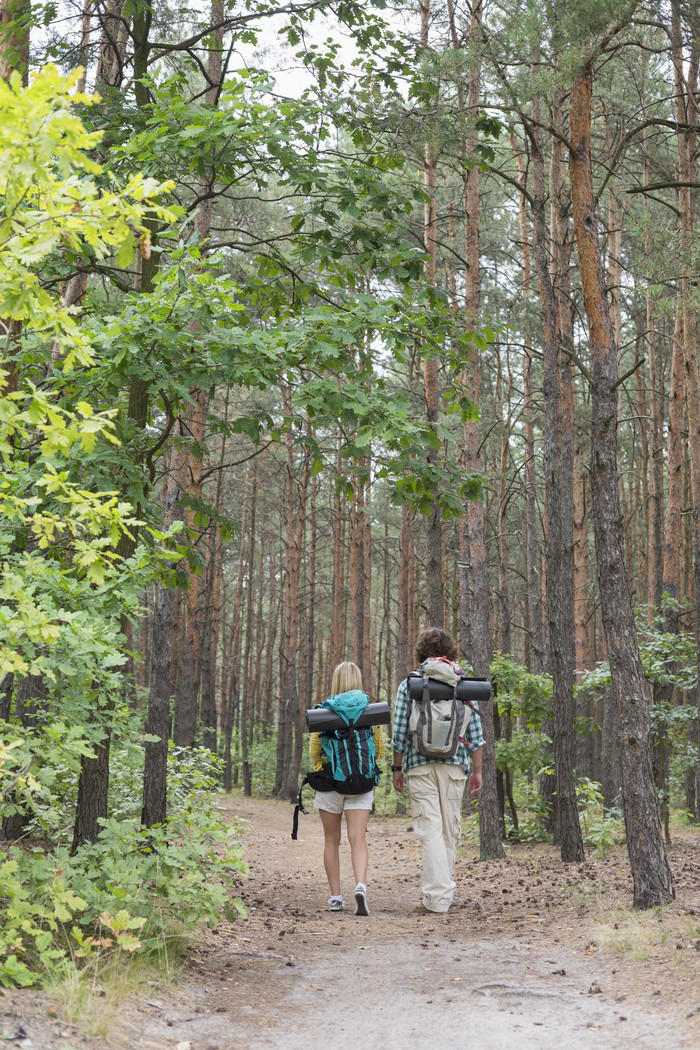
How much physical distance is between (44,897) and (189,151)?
4.86m

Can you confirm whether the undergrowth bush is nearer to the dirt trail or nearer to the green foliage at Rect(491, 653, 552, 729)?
the dirt trail

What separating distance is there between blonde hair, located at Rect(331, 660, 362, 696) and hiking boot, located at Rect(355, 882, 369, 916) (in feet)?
4.50

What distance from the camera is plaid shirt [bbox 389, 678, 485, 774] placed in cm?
622

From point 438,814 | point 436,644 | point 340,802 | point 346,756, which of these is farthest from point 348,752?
point 436,644

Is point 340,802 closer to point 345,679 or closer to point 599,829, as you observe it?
point 345,679

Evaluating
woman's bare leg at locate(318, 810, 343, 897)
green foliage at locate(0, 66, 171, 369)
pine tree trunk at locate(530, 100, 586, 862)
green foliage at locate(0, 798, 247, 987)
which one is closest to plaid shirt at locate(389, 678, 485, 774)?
woman's bare leg at locate(318, 810, 343, 897)

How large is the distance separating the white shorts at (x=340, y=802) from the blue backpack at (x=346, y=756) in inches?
2.3

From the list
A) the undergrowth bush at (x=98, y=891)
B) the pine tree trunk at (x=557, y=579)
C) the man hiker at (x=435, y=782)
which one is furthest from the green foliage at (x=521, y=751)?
the undergrowth bush at (x=98, y=891)

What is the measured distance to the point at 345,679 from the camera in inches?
250

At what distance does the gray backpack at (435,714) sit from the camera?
241 inches

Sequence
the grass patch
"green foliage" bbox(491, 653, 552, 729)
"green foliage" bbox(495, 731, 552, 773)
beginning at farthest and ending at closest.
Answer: "green foliage" bbox(491, 653, 552, 729)
"green foliage" bbox(495, 731, 552, 773)
the grass patch

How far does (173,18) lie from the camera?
8430mm

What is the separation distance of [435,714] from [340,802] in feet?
3.19

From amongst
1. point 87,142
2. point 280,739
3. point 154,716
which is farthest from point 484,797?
point 280,739
